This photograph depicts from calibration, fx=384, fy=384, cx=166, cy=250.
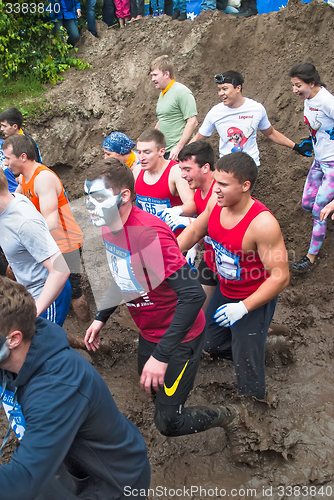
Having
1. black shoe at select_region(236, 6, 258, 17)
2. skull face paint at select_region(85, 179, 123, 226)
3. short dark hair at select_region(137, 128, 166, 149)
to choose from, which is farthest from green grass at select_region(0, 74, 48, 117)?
skull face paint at select_region(85, 179, 123, 226)

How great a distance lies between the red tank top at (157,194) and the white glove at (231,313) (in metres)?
1.67

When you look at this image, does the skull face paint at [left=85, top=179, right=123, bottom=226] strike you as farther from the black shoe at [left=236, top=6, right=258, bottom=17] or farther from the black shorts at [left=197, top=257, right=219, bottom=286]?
the black shoe at [left=236, top=6, right=258, bottom=17]

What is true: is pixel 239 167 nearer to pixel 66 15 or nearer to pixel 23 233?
pixel 23 233

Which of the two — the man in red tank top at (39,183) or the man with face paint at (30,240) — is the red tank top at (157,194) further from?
the man with face paint at (30,240)

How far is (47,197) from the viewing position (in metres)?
3.55

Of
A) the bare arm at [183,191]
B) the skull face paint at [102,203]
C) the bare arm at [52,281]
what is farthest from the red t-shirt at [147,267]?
the bare arm at [183,191]

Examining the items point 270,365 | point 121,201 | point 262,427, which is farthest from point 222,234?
point 270,365

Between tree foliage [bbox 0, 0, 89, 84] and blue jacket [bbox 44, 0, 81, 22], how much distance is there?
69 millimetres

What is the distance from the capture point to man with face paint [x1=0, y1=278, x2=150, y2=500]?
127 cm

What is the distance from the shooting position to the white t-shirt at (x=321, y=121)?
14.3 feet

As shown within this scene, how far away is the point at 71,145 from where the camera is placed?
8539 mm

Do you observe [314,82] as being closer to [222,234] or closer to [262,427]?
[222,234]

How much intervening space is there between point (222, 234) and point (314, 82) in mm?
2716

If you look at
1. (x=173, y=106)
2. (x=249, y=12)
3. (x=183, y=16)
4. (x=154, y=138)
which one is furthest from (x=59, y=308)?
(x=183, y=16)
